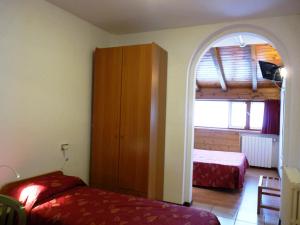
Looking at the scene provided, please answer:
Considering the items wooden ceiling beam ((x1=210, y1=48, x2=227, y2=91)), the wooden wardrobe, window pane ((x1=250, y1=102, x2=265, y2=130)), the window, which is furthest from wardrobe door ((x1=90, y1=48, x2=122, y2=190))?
window pane ((x1=250, y1=102, x2=265, y2=130))

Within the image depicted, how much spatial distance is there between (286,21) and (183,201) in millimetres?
2657

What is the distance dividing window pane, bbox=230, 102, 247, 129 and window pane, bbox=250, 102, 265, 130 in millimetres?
176

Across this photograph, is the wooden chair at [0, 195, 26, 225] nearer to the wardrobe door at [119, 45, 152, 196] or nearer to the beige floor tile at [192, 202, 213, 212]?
the wardrobe door at [119, 45, 152, 196]

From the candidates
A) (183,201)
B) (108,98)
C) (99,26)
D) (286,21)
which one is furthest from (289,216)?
(99,26)

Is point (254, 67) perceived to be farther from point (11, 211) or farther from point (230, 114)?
point (11, 211)

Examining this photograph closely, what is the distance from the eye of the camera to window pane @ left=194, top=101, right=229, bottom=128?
6773mm

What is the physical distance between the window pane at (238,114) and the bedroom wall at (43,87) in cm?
455

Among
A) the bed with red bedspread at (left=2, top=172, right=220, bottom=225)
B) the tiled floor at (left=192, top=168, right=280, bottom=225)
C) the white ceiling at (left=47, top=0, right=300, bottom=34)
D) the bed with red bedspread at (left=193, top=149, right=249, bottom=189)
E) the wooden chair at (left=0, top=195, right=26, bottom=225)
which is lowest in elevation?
the tiled floor at (left=192, top=168, right=280, bottom=225)

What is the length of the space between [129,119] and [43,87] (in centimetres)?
107

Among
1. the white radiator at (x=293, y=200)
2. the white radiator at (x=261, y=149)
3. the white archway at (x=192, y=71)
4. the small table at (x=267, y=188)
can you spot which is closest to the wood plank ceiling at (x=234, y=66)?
the white archway at (x=192, y=71)

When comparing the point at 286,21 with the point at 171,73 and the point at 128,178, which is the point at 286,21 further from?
the point at 128,178

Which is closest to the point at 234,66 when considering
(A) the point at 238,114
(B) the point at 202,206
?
(A) the point at 238,114

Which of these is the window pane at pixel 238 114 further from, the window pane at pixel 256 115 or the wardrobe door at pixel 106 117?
the wardrobe door at pixel 106 117

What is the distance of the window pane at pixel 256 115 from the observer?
6.36m
